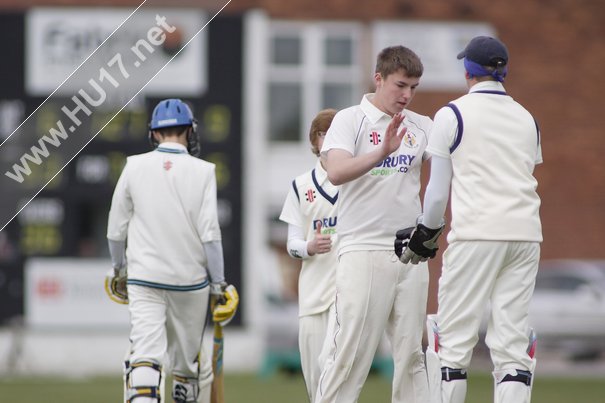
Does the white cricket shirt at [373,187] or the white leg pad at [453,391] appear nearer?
the white leg pad at [453,391]

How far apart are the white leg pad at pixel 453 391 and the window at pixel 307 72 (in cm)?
1880

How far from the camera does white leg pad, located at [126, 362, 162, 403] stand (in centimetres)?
807

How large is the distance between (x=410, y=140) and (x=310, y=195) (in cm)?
126

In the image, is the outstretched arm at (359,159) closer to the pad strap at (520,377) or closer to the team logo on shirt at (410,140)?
the team logo on shirt at (410,140)

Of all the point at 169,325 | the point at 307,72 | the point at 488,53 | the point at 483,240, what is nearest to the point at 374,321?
the point at 483,240

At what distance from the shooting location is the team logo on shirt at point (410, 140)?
750cm

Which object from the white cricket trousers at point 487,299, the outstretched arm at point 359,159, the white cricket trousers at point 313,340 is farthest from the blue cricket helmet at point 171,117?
the white cricket trousers at point 487,299

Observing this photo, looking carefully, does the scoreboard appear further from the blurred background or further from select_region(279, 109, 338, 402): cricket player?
select_region(279, 109, 338, 402): cricket player

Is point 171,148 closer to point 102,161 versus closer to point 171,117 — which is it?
point 171,117

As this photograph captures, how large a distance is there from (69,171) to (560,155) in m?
10.5

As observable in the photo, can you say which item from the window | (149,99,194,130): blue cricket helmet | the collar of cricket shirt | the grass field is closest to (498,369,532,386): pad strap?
the collar of cricket shirt

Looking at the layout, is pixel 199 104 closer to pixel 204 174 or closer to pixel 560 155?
pixel 560 155

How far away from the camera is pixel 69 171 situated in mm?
22984

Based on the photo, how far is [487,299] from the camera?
22.9 feet
